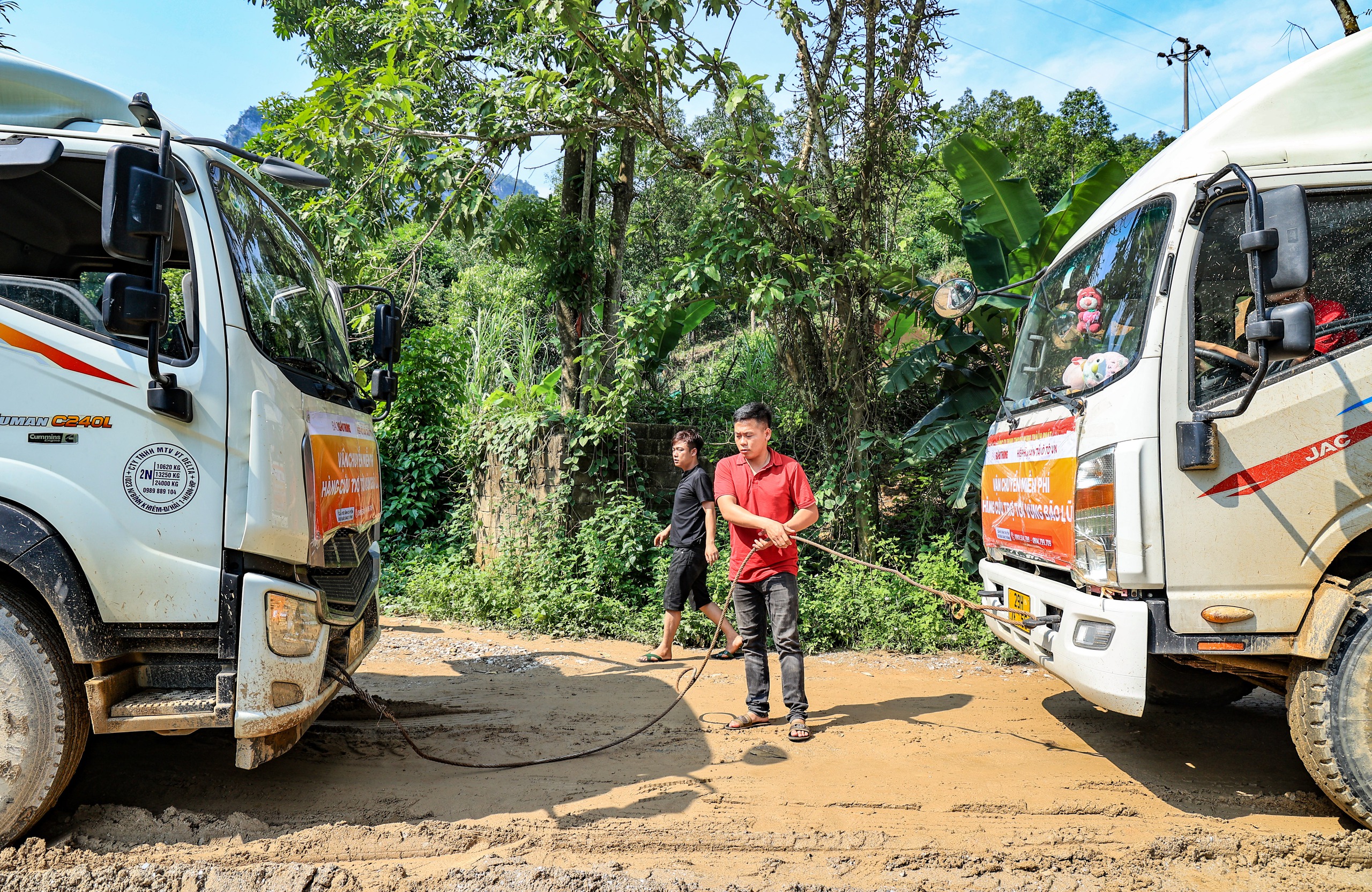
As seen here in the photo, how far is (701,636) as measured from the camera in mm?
7246

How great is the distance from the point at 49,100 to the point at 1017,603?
16.3 ft

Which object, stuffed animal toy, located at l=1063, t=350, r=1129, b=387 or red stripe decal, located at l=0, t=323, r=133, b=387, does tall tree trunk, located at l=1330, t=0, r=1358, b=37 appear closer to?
stuffed animal toy, located at l=1063, t=350, r=1129, b=387

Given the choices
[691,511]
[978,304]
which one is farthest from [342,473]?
[978,304]

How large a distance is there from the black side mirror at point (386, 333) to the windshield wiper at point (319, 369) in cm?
40

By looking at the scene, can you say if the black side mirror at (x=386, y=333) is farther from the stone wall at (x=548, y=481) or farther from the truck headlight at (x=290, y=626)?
the stone wall at (x=548, y=481)

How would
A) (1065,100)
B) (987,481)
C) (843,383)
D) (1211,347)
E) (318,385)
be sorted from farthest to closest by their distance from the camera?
(1065,100)
(843,383)
(987,481)
(318,385)
(1211,347)

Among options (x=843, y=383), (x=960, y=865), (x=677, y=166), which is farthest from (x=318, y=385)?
(x=843, y=383)

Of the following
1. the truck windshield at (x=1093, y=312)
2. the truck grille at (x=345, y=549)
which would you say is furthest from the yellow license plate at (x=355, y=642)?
the truck windshield at (x=1093, y=312)

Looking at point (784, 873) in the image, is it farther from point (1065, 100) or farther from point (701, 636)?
point (1065, 100)

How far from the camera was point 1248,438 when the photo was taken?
328 cm

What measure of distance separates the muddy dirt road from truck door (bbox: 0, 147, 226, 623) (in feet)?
3.19

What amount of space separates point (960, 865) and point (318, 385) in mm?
3357

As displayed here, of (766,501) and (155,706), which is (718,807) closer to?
(766,501)

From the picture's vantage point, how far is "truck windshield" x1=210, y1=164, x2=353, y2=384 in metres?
3.37
